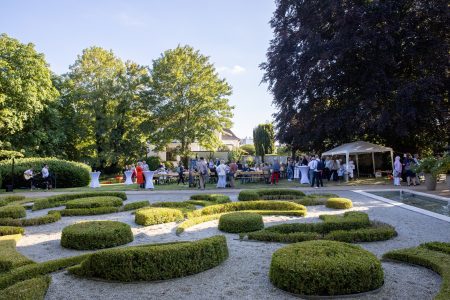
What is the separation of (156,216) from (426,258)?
20.9 ft

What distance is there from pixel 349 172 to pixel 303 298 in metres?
20.6

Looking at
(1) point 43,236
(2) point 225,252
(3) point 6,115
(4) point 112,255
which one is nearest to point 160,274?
(4) point 112,255

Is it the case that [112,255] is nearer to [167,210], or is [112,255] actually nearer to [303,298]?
[303,298]

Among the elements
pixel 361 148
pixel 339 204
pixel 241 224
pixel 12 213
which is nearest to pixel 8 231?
pixel 12 213

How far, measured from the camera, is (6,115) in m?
27.5

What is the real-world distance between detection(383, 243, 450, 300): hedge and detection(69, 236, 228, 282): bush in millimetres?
3204

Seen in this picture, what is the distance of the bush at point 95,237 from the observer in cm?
712

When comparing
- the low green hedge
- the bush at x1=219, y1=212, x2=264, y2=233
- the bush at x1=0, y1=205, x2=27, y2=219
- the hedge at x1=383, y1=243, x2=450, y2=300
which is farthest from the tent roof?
the low green hedge

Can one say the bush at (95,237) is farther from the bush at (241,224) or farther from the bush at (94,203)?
the bush at (94,203)

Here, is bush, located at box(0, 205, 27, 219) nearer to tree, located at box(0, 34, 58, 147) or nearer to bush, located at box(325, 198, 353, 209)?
bush, located at box(325, 198, 353, 209)

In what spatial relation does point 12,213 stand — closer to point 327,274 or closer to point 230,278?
point 230,278

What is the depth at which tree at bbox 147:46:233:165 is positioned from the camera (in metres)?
38.6

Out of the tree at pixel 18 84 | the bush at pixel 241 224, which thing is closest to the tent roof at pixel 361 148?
the bush at pixel 241 224

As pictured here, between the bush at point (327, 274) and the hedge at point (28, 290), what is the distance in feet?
9.83
